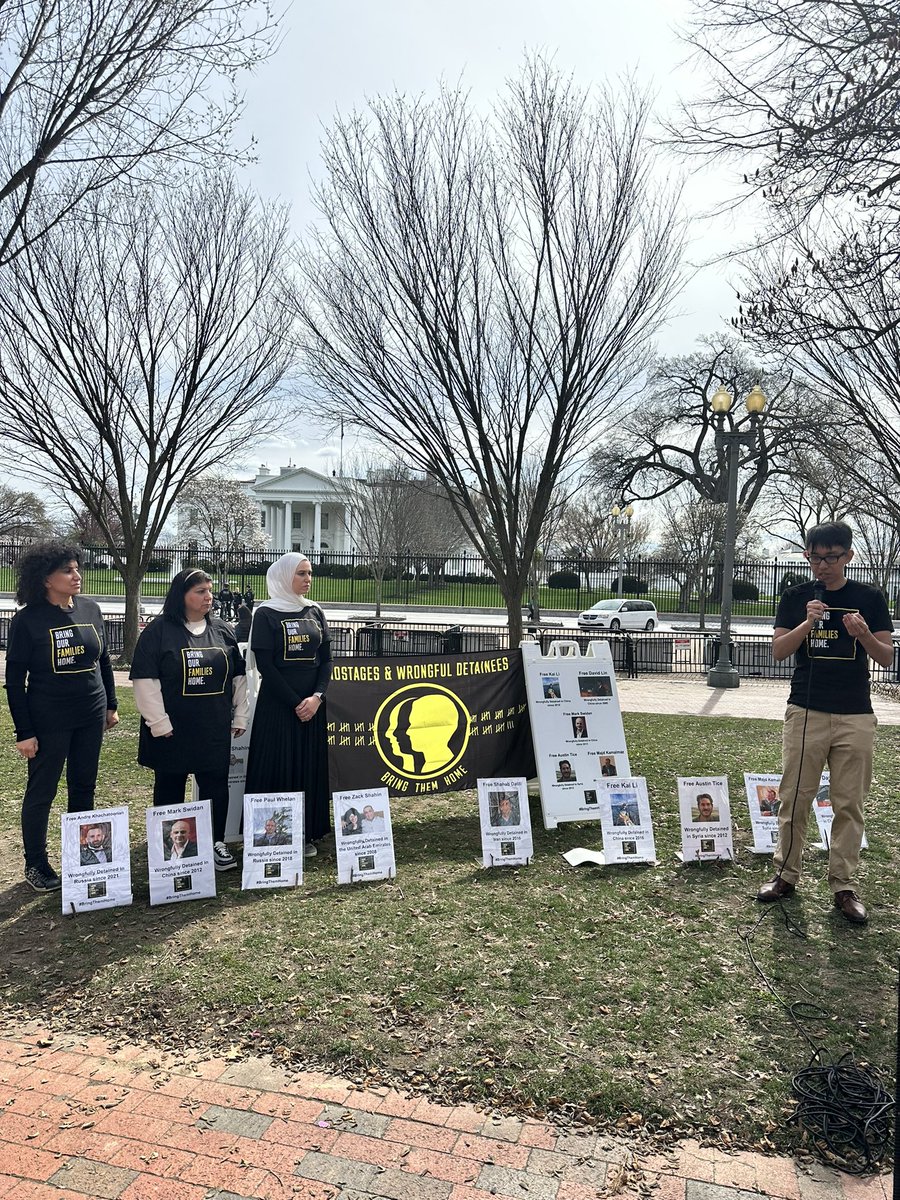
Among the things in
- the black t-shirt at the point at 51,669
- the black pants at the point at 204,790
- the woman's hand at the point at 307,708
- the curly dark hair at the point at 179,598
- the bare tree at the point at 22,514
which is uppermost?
the bare tree at the point at 22,514

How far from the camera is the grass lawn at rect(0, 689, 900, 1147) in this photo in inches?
119

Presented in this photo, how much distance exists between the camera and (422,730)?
20.1 feet

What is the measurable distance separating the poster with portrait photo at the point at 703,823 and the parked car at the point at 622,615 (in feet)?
86.3

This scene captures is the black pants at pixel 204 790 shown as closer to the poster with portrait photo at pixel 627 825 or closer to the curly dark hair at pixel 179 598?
the curly dark hair at pixel 179 598

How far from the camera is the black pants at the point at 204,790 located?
16.5 feet

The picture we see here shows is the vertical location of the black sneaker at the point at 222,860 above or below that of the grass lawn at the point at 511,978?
above

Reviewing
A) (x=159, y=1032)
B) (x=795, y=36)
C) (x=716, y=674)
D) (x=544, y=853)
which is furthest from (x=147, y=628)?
(x=716, y=674)

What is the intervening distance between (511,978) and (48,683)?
3045 mm

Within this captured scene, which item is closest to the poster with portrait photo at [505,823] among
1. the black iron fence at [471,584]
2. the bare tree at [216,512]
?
the black iron fence at [471,584]

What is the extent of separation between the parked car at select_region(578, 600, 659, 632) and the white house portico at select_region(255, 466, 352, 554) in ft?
111

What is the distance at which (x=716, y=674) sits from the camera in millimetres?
15969

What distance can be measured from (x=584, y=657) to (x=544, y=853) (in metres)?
1.73

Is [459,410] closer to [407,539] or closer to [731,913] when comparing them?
[731,913]

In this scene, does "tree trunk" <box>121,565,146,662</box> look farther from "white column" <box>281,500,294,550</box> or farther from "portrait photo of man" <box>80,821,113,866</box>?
"white column" <box>281,500,294,550</box>
